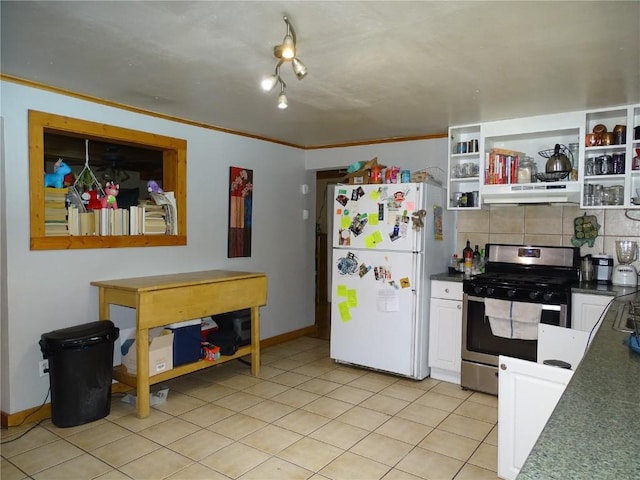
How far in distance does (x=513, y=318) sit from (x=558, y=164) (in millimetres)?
1196

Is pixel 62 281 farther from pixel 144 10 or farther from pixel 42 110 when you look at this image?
pixel 144 10

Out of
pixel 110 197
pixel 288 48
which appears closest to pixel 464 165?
pixel 288 48

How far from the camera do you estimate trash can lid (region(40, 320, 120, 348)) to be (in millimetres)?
2775

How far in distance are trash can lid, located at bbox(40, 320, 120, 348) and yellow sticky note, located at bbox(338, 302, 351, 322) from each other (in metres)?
1.86

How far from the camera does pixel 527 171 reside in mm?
3662

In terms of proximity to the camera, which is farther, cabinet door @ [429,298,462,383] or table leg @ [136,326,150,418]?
cabinet door @ [429,298,462,383]

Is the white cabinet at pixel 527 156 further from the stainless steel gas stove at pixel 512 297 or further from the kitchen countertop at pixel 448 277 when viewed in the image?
the kitchen countertop at pixel 448 277

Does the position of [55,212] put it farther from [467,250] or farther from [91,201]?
[467,250]

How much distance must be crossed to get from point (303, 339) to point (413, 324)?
1.74 meters

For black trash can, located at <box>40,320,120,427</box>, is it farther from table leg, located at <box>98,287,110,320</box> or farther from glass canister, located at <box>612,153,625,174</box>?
glass canister, located at <box>612,153,625,174</box>

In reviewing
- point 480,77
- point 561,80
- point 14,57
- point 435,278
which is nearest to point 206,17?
point 14,57

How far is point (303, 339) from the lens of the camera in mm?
5109

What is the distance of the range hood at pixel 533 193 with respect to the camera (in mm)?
3432

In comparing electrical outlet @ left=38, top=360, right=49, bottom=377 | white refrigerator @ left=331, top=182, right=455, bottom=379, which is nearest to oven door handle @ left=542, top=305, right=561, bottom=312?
white refrigerator @ left=331, top=182, right=455, bottom=379
